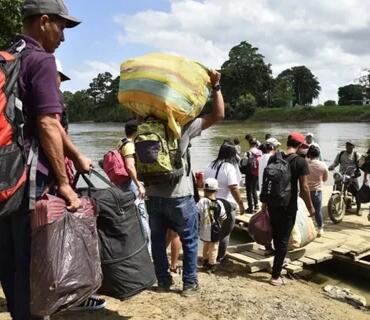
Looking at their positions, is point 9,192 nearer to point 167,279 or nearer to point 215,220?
point 167,279

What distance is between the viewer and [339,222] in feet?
29.0

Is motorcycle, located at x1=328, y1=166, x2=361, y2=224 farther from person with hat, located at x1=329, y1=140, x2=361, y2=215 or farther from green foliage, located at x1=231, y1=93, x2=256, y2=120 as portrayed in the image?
green foliage, located at x1=231, y1=93, x2=256, y2=120

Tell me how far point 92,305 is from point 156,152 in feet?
4.05

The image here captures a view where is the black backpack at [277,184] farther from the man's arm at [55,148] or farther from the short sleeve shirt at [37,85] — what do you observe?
the short sleeve shirt at [37,85]

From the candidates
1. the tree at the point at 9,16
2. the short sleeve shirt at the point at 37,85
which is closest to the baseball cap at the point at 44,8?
the short sleeve shirt at the point at 37,85

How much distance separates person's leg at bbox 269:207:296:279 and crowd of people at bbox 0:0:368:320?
11 millimetres

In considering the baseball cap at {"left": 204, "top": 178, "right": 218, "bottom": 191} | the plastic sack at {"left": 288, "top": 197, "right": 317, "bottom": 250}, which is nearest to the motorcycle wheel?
the plastic sack at {"left": 288, "top": 197, "right": 317, "bottom": 250}

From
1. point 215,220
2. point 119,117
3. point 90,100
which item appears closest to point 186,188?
point 215,220

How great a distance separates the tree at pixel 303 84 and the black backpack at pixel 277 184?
106103 mm

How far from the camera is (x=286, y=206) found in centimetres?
532

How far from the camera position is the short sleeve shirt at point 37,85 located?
239 cm

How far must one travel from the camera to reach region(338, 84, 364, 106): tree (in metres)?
93.9

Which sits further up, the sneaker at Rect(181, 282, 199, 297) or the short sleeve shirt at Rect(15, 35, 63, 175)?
the short sleeve shirt at Rect(15, 35, 63, 175)

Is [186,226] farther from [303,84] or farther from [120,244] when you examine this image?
[303,84]
